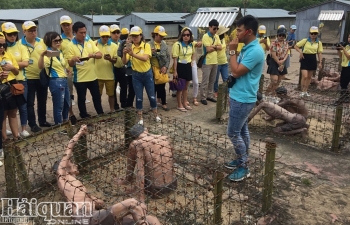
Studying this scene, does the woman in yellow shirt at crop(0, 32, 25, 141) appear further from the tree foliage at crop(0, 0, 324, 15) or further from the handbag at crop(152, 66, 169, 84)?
the tree foliage at crop(0, 0, 324, 15)

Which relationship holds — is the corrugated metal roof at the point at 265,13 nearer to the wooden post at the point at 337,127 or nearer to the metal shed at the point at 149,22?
the metal shed at the point at 149,22

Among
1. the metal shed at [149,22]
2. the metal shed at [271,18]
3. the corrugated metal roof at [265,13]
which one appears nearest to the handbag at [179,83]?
the metal shed at [149,22]

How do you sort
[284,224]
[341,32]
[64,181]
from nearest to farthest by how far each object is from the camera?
[64,181] → [284,224] → [341,32]

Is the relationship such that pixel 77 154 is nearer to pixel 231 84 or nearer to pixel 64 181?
pixel 64 181

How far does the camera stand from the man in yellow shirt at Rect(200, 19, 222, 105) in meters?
7.29

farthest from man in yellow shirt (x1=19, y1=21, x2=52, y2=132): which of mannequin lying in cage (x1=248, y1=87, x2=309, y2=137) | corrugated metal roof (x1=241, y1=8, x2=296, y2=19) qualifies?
corrugated metal roof (x1=241, y1=8, x2=296, y2=19)

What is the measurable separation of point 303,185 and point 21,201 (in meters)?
3.39

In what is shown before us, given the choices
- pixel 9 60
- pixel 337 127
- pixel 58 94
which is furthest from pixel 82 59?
pixel 337 127

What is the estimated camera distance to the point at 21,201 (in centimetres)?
371

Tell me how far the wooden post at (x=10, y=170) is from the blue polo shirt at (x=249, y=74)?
8.43ft

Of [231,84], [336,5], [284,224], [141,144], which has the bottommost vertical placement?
[284,224]

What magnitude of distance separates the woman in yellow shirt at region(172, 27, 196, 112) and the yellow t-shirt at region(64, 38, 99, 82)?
1854 millimetres

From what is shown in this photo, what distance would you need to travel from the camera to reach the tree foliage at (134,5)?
39.1 m

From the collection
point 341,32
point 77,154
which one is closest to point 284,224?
point 77,154
